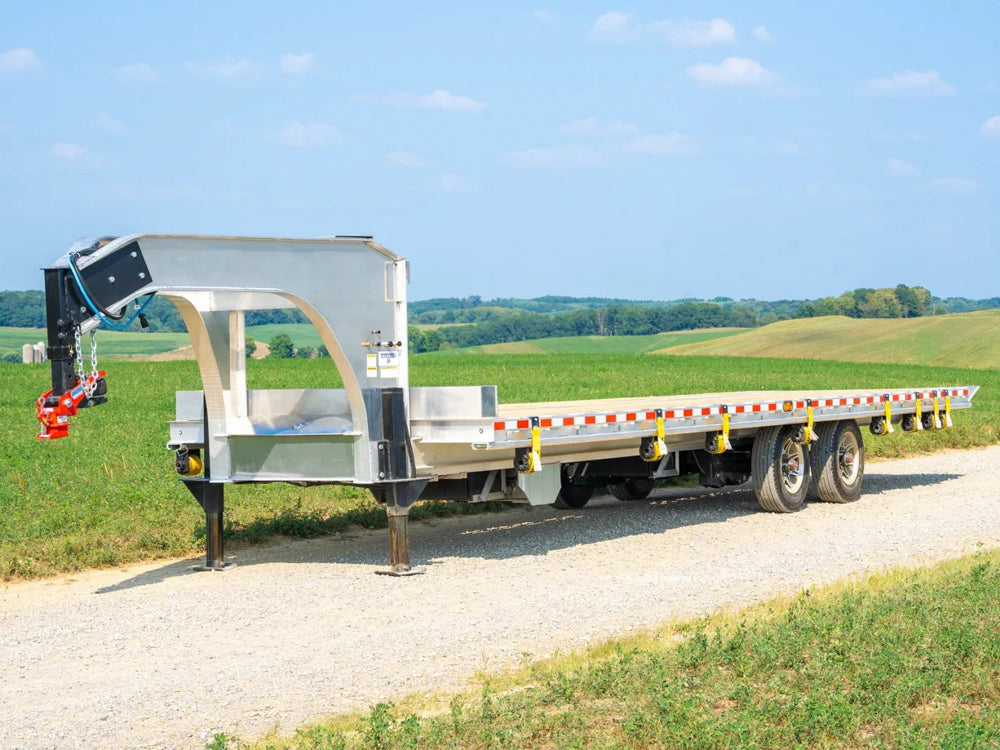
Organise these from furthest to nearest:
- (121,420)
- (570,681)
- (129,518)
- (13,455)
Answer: (121,420), (13,455), (129,518), (570,681)

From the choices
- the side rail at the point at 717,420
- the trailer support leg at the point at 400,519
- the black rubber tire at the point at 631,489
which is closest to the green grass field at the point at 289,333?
the side rail at the point at 717,420

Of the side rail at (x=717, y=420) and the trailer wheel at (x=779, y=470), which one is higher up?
the side rail at (x=717, y=420)

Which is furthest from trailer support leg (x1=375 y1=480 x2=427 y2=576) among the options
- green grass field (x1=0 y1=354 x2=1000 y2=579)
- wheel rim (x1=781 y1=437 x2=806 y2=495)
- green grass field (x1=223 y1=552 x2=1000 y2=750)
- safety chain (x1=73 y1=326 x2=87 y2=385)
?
wheel rim (x1=781 y1=437 x2=806 y2=495)

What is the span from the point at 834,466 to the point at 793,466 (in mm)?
734

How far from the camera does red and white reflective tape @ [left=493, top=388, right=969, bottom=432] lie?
1032 centimetres

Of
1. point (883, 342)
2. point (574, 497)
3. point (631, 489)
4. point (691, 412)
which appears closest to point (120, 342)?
point (883, 342)

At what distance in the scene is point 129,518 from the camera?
12367mm

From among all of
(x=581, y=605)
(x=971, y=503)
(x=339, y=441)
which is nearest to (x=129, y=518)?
(x=339, y=441)

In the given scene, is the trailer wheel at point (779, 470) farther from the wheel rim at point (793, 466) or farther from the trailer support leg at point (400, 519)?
the trailer support leg at point (400, 519)

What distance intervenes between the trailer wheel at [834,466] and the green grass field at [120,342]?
7467cm

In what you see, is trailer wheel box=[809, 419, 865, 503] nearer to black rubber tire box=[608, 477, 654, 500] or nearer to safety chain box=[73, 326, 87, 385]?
black rubber tire box=[608, 477, 654, 500]

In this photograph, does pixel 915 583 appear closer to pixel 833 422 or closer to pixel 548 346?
pixel 833 422

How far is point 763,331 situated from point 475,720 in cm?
9623

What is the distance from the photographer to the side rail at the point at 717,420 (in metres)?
10.4
